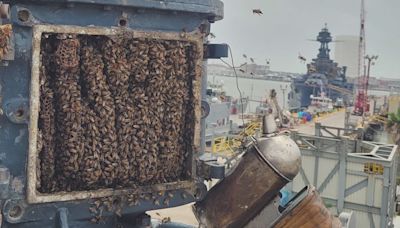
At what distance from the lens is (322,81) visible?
284ft

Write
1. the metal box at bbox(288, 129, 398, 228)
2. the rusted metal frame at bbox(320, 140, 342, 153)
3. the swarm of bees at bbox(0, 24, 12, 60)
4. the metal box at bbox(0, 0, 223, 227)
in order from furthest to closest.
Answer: the rusted metal frame at bbox(320, 140, 342, 153) → the metal box at bbox(288, 129, 398, 228) → the metal box at bbox(0, 0, 223, 227) → the swarm of bees at bbox(0, 24, 12, 60)

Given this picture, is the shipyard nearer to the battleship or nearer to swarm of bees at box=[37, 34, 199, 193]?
swarm of bees at box=[37, 34, 199, 193]

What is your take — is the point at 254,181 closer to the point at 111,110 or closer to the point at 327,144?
the point at 111,110

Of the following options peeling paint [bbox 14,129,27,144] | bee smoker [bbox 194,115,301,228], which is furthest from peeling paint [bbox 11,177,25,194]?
bee smoker [bbox 194,115,301,228]

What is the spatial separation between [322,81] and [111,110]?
85.6 m

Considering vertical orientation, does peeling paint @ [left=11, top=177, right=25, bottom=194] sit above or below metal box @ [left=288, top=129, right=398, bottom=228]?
above

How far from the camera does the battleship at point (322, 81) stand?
87188 mm

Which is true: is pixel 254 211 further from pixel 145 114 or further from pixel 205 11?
pixel 205 11

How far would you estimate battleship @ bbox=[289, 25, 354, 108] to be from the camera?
8719 centimetres

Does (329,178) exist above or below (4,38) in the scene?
below

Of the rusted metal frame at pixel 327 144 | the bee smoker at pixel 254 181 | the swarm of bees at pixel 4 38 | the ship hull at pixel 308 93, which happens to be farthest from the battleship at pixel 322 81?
the swarm of bees at pixel 4 38

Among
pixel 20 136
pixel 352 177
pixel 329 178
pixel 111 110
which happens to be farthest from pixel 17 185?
pixel 329 178

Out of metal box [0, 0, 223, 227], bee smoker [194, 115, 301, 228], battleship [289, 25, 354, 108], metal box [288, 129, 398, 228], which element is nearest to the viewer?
metal box [0, 0, 223, 227]

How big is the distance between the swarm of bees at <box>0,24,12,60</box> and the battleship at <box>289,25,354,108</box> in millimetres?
84792
